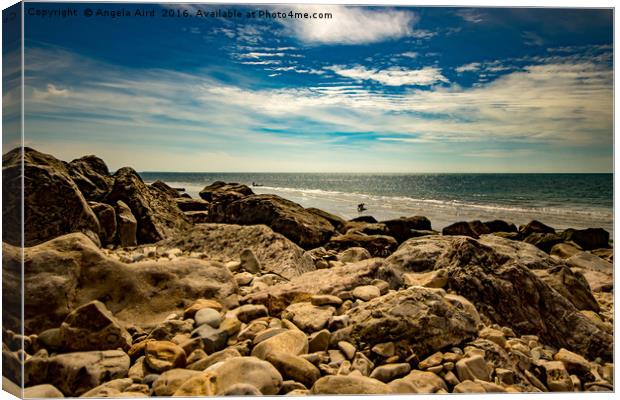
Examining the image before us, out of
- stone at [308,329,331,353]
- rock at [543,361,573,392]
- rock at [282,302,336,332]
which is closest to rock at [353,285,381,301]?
rock at [282,302,336,332]

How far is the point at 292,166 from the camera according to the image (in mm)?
4605

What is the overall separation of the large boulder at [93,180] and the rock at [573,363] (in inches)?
199

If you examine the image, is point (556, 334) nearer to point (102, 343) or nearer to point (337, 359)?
point (337, 359)

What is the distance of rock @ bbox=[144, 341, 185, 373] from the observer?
2900mm

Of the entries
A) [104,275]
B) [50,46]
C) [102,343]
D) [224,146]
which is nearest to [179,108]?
[224,146]

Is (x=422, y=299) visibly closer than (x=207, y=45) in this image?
Yes

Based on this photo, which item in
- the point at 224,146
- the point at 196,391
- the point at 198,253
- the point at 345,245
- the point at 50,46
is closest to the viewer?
the point at 196,391

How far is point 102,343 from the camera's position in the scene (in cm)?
299

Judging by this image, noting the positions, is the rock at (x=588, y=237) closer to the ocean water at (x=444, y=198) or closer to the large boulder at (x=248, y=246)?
the ocean water at (x=444, y=198)

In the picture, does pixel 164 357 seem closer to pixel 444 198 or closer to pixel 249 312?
pixel 249 312

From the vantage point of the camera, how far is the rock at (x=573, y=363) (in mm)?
3228

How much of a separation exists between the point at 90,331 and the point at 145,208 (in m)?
3.19

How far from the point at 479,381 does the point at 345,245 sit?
132 inches

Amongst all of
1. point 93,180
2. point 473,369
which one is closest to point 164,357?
point 473,369
